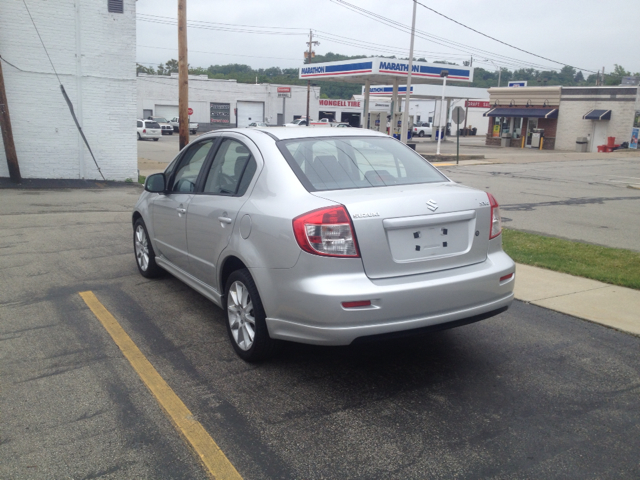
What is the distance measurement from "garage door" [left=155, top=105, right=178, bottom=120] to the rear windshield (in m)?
65.8

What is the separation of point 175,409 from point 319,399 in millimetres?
944

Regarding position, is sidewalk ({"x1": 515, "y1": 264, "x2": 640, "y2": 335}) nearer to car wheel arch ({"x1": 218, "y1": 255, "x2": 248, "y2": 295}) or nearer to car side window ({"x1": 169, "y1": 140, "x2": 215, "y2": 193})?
car wheel arch ({"x1": 218, "y1": 255, "x2": 248, "y2": 295})

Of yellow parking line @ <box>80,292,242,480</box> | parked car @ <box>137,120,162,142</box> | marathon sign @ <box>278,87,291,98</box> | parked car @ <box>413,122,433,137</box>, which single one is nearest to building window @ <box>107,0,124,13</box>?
yellow parking line @ <box>80,292,242,480</box>

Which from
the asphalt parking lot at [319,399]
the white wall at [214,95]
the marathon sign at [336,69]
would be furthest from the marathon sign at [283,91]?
the asphalt parking lot at [319,399]

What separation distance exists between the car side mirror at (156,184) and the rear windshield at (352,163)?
178cm

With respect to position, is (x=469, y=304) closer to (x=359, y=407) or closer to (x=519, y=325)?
(x=359, y=407)

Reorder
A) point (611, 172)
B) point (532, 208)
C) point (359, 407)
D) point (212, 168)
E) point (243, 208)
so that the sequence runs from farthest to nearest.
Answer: point (611, 172) → point (532, 208) → point (212, 168) → point (243, 208) → point (359, 407)

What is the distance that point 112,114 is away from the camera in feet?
58.3

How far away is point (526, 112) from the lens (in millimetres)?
47406

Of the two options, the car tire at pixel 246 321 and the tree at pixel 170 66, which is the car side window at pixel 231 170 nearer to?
the car tire at pixel 246 321

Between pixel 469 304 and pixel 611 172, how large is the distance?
82.7 ft

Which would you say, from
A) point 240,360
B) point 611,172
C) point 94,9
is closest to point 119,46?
point 94,9

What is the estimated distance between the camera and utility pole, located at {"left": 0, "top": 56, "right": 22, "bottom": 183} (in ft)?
51.6

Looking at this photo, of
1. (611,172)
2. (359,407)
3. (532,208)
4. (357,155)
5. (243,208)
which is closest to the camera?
(359,407)
